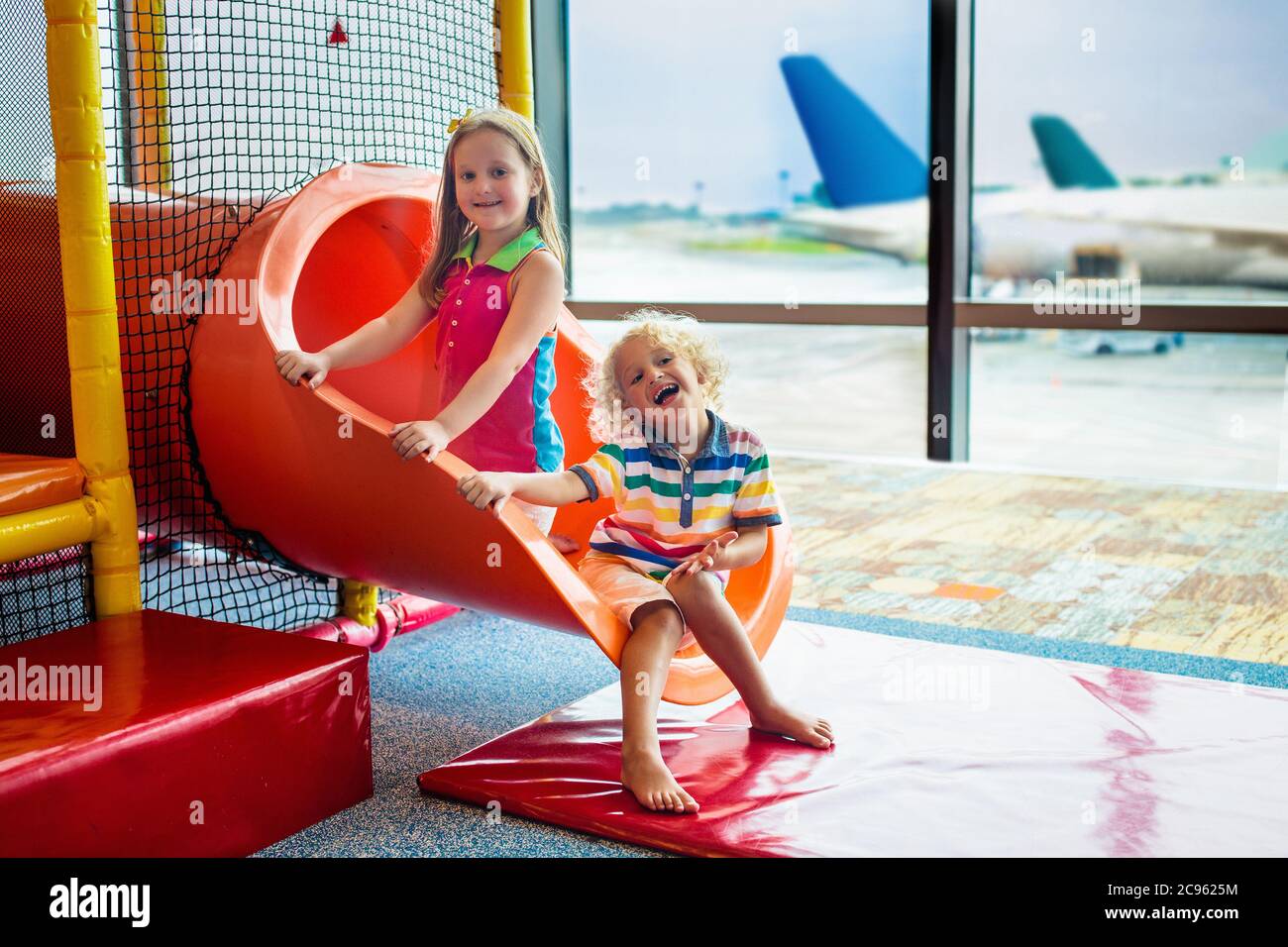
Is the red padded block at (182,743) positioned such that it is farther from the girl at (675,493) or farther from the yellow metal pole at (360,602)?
the yellow metal pole at (360,602)

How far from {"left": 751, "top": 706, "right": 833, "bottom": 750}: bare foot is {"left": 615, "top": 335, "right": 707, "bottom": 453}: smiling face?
1.32ft

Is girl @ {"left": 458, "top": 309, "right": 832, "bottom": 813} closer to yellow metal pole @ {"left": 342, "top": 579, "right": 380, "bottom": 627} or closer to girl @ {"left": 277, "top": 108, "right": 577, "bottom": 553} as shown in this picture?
girl @ {"left": 277, "top": 108, "right": 577, "bottom": 553}

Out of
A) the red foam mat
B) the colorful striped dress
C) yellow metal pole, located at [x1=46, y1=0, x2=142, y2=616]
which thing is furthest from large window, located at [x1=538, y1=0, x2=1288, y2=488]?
yellow metal pole, located at [x1=46, y1=0, x2=142, y2=616]

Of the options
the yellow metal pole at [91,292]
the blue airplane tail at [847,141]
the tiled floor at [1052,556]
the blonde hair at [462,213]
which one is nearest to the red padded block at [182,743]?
the yellow metal pole at [91,292]

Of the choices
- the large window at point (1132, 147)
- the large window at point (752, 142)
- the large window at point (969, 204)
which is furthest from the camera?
the large window at point (752, 142)

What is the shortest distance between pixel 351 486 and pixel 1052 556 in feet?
5.87

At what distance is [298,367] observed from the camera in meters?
1.76

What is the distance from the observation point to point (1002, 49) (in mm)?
4254

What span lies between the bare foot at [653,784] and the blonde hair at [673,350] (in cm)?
48

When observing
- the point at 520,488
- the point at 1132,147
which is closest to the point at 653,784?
the point at 520,488

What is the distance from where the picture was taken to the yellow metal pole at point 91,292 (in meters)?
1.73

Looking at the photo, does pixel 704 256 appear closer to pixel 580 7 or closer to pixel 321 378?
pixel 580 7

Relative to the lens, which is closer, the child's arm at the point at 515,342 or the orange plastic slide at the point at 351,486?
the orange plastic slide at the point at 351,486

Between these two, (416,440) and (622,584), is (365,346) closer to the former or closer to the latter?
(416,440)
